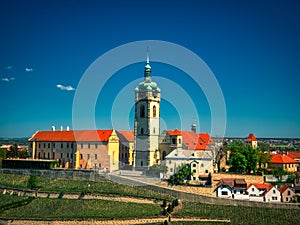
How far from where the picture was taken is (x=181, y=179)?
4756 centimetres

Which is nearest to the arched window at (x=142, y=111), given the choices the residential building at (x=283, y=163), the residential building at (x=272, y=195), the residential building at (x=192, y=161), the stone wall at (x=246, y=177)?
the residential building at (x=192, y=161)

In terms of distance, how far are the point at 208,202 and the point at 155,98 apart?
77.5ft

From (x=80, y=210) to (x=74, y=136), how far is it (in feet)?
78.5

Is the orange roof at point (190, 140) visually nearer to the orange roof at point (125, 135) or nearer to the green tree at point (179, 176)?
the green tree at point (179, 176)

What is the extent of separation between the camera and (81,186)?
158 feet

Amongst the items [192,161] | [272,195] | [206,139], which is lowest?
[272,195]

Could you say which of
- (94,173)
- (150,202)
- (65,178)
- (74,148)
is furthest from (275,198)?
(74,148)

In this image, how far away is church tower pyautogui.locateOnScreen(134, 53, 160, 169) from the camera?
60562 mm

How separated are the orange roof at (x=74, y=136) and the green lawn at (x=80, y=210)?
1798 centimetres

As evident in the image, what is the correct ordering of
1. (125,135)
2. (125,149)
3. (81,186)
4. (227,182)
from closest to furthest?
(227,182)
(81,186)
(125,149)
(125,135)

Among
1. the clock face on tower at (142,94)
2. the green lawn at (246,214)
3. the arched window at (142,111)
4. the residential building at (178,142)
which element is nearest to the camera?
the green lawn at (246,214)

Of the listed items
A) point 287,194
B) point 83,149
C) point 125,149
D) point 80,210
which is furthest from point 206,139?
point 80,210

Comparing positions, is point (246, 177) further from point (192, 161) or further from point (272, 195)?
point (192, 161)

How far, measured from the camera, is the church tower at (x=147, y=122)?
60.6 metres
